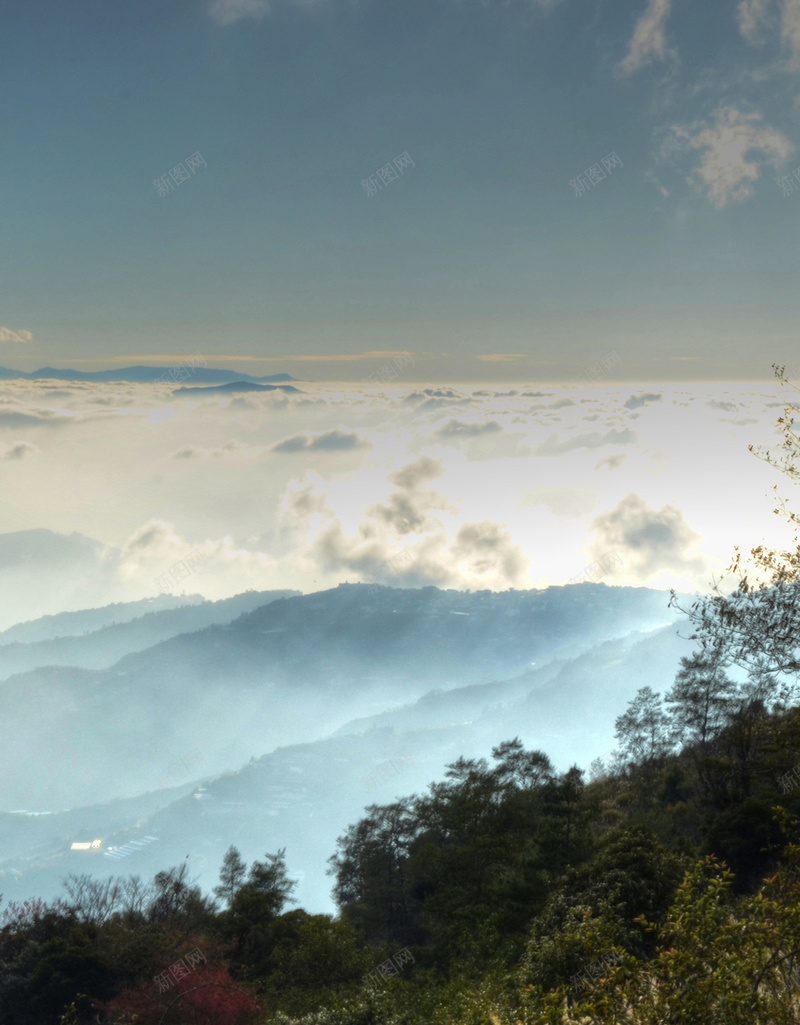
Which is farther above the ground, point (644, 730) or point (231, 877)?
point (644, 730)

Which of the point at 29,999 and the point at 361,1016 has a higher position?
the point at 361,1016

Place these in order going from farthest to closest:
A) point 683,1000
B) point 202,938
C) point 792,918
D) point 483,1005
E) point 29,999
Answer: point 202,938
point 29,999
point 483,1005
point 792,918
point 683,1000

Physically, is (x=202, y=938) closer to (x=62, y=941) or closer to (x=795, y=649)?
(x=62, y=941)

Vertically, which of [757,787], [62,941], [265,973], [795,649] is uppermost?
[795,649]

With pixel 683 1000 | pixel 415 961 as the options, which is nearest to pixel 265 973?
pixel 415 961

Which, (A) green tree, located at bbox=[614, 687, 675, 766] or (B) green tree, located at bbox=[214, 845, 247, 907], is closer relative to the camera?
(B) green tree, located at bbox=[214, 845, 247, 907]

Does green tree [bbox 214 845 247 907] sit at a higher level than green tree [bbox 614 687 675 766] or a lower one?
lower

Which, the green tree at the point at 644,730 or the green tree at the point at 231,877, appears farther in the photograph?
the green tree at the point at 644,730

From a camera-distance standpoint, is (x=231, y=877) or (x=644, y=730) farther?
(x=644, y=730)

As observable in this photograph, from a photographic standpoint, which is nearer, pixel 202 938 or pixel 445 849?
pixel 202 938

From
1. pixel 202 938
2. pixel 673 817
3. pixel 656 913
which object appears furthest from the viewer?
pixel 673 817

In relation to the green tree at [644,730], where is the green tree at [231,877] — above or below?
below
